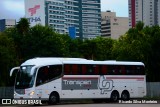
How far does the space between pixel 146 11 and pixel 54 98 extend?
15248cm

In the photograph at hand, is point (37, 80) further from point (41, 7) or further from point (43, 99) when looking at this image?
point (41, 7)

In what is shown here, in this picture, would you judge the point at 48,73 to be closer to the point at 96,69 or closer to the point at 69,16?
the point at 96,69

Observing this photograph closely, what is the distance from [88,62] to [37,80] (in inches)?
216

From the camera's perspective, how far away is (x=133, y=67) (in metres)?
39.4

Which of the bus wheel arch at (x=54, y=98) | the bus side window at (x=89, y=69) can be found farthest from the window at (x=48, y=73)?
the bus side window at (x=89, y=69)

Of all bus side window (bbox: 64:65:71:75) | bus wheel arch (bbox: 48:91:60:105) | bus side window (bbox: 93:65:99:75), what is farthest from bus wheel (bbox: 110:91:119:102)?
bus wheel arch (bbox: 48:91:60:105)

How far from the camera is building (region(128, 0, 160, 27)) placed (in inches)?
6980

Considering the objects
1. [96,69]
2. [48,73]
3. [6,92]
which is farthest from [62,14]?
[48,73]

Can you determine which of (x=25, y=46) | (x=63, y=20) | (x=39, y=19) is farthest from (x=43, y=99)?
(x=63, y=20)

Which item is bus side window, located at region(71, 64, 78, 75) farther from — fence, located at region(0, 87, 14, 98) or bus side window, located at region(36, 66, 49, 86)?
fence, located at region(0, 87, 14, 98)

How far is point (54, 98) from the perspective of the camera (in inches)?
1314

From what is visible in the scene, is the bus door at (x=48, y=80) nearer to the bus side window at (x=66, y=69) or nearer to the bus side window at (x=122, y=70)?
the bus side window at (x=66, y=69)

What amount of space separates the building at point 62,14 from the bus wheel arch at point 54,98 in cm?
9900

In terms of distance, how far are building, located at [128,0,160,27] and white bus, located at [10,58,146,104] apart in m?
138
